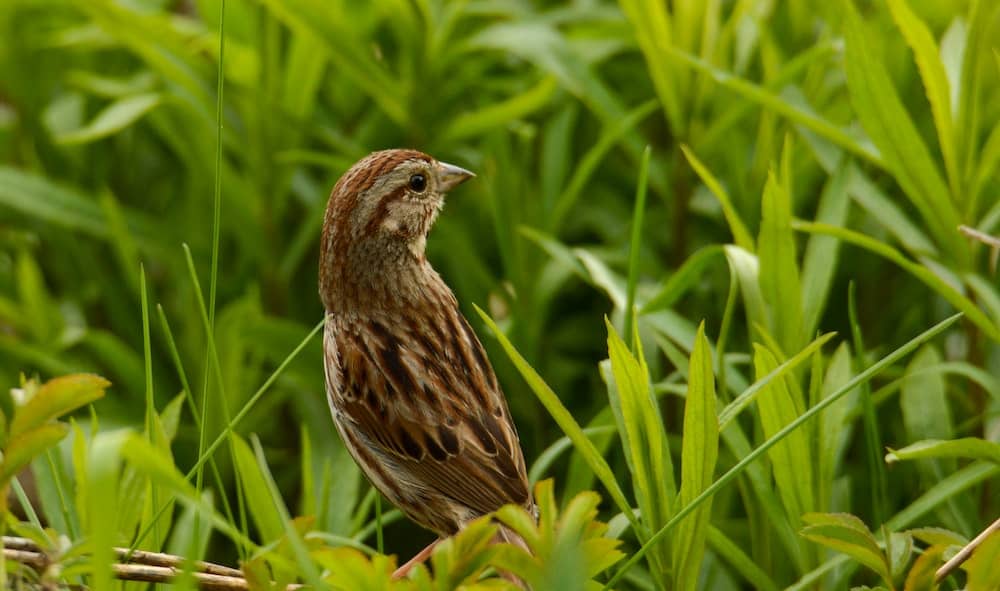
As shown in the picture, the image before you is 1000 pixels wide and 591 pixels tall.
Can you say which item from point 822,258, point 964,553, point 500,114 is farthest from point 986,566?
point 500,114

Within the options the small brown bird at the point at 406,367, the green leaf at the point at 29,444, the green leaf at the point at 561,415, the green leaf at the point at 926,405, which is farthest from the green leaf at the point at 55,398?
the green leaf at the point at 926,405

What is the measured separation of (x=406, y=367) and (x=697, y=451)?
67 centimetres

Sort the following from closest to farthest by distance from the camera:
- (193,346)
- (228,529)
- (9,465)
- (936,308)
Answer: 1. (9,465)
2. (228,529)
3. (936,308)
4. (193,346)

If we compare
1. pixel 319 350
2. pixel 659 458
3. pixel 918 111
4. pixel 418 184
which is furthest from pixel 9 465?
pixel 918 111

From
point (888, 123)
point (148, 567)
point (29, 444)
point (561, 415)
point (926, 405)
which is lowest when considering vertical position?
point (926, 405)

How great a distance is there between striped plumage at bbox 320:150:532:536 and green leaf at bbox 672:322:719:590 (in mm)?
465

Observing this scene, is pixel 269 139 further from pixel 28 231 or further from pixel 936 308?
pixel 936 308

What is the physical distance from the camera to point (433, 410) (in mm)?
Result: 2439

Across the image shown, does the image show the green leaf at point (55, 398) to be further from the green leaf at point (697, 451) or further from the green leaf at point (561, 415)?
the green leaf at point (697, 451)

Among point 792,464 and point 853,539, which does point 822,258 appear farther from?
point 853,539

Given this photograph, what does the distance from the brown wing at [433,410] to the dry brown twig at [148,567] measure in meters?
0.55

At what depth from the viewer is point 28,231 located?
4.03m

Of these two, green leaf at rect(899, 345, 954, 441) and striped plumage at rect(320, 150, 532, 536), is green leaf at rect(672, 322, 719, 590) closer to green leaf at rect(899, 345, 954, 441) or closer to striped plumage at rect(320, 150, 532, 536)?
striped plumage at rect(320, 150, 532, 536)

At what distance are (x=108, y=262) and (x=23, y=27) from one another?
2.45 ft
